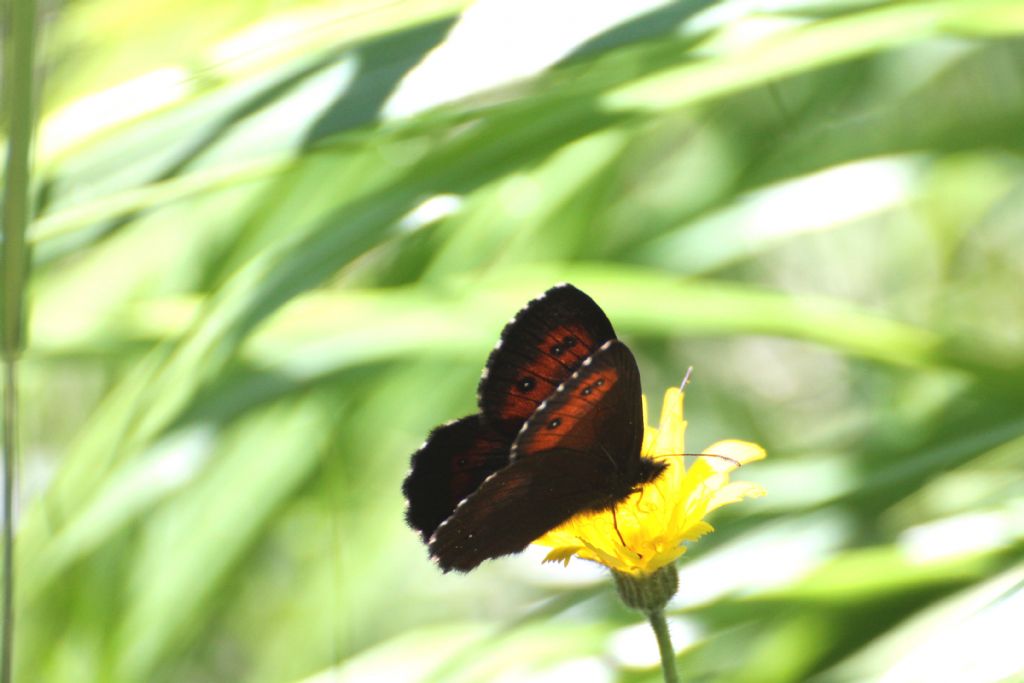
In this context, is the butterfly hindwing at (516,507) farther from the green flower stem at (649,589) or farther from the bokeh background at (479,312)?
the bokeh background at (479,312)

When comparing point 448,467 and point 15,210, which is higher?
point 15,210

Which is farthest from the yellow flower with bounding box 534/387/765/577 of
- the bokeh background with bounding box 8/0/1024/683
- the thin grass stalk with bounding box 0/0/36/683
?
the thin grass stalk with bounding box 0/0/36/683

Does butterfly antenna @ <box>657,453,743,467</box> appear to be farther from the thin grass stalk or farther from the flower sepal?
the thin grass stalk

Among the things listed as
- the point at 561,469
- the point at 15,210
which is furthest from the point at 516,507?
the point at 15,210

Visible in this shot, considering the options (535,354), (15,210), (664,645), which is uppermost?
(15,210)

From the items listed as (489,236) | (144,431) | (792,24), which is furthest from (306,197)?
(792,24)

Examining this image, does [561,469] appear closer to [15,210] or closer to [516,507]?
[516,507]
